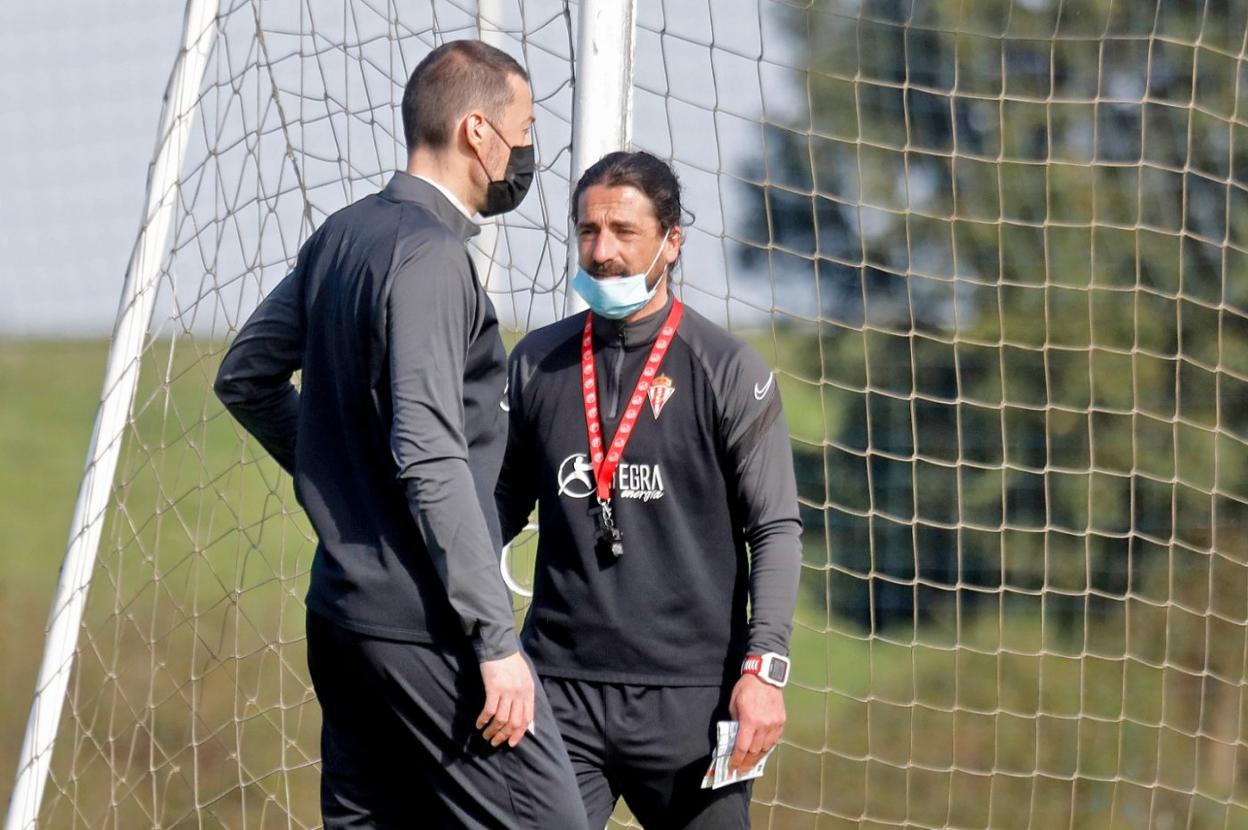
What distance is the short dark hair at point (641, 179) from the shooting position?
2.94 meters

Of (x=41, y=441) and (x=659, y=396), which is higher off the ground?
(x=659, y=396)

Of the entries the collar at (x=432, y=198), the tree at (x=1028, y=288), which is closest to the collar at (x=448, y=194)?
the collar at (x=432, y=198)

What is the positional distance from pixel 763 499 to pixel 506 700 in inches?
29.6

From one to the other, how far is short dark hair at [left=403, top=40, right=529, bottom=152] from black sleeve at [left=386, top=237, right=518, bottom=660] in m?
0.26

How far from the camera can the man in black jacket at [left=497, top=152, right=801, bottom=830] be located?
2861 mm

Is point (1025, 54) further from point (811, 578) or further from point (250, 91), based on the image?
point (250, 91)

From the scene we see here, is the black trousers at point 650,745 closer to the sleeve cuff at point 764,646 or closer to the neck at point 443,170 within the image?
the sleeve cuff at point 764,646

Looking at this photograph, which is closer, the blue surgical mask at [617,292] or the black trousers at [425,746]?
the black trousers at [425,746]

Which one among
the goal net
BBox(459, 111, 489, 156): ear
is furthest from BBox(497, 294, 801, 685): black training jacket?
the goal net

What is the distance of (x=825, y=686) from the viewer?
7.70 meters

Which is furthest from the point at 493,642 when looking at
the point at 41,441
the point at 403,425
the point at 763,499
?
the point at 41,441

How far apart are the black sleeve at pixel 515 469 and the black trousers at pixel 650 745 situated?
37cm

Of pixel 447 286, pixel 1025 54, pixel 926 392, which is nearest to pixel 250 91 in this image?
pixel 447 286

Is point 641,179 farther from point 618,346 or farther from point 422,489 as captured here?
point 422,489
